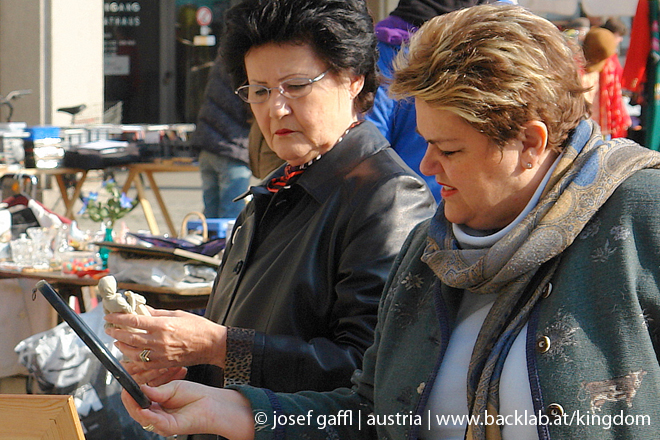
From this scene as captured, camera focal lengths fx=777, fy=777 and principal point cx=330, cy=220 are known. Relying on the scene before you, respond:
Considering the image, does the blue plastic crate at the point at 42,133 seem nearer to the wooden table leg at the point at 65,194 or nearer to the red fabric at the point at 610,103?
the wooden table leg at the point at 65,194

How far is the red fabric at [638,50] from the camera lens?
4.73 m

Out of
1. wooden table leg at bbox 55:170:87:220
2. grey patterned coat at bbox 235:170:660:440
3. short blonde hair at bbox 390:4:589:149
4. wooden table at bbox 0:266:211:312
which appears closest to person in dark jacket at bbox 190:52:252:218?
wooden table leg at bbox 55:170:87:220

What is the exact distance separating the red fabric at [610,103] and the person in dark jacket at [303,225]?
3402 mm

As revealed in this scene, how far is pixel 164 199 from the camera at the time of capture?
9.08 metres

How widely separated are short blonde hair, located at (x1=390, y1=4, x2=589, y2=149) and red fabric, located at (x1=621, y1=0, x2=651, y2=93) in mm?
3764

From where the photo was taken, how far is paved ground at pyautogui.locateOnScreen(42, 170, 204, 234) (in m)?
7.76

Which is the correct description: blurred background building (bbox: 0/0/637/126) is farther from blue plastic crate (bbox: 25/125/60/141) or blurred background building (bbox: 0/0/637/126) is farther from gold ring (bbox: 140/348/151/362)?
gold ring (bbox: 140/348/151/362)

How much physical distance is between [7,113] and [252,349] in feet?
25.7

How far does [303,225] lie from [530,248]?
744 mm

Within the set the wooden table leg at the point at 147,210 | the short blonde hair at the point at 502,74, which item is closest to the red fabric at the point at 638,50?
the wooden table leg at the point at 147,210

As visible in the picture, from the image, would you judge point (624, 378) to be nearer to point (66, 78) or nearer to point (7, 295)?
point (7, 295)

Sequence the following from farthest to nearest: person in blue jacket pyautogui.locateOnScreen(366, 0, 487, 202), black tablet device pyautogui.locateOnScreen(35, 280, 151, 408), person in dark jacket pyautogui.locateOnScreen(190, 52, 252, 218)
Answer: person in dark jacket pyautogui.locateOnScreen(190, 52, 252, 218) → person in blue jacket pyautogui.locateOnScreen(366, 0, 487, 202) → black tablet device pyautogui.locateOnScreen(35, 280, 151, 408)

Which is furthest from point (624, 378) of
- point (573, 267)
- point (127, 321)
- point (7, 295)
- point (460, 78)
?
point (7, 295)

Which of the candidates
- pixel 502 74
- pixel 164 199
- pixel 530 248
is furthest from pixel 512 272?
pixel 164 199
